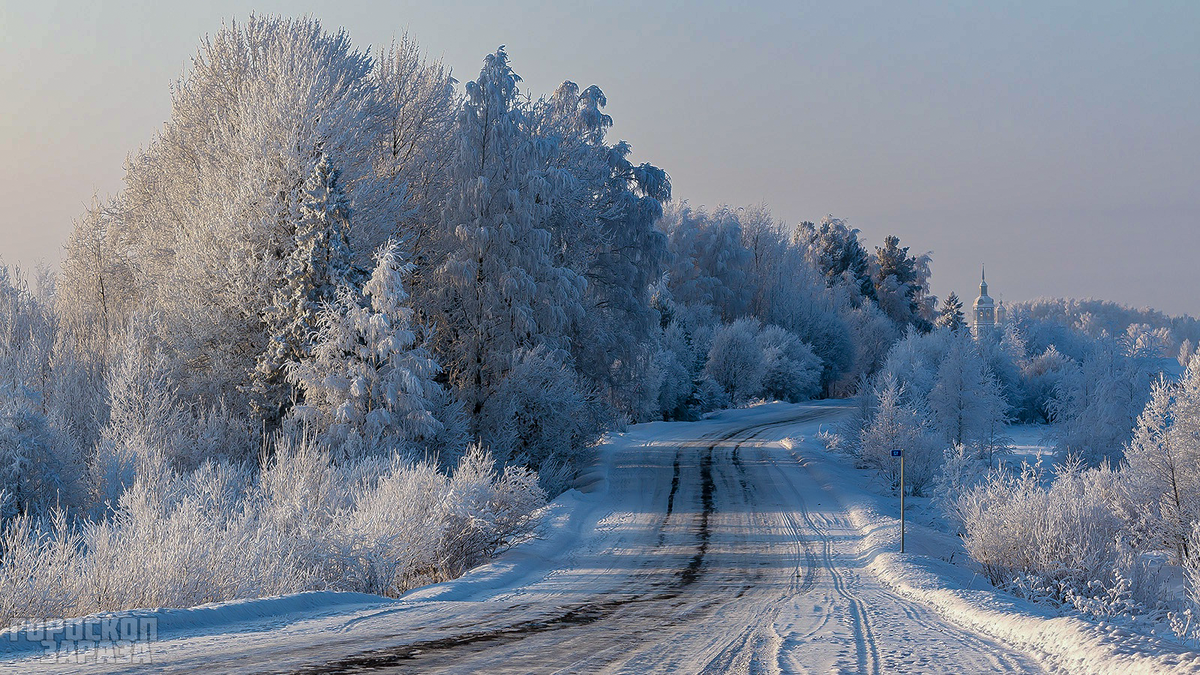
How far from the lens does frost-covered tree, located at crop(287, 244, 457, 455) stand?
22094 millimetres

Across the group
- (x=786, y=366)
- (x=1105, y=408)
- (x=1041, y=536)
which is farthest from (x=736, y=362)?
(x=1041, y=536)

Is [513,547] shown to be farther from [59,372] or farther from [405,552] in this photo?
[59,372]

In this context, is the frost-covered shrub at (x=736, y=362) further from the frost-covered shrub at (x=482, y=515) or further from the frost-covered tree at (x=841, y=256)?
the frost-covered shrub at (x=482, y=515)

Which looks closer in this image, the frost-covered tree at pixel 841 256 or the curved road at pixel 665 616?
the curved road at pixel 665 616

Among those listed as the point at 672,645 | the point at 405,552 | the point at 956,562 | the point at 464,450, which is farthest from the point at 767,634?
the point at 464,450

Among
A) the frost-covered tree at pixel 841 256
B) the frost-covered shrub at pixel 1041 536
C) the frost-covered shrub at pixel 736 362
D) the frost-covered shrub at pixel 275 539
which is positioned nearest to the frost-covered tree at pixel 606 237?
the frost-covered shrub at pixel 275 539

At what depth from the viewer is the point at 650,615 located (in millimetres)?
10531

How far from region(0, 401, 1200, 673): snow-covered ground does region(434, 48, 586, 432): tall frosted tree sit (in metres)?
7.11

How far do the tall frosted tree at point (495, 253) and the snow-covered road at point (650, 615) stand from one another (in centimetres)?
626

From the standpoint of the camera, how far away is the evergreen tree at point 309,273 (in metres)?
24.5

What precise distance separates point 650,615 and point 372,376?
13.8 metres

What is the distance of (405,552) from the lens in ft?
45.1

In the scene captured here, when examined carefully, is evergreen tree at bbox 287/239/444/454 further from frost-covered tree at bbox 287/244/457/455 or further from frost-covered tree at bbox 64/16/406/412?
frost-covered tree at bbox 64/16/406/412

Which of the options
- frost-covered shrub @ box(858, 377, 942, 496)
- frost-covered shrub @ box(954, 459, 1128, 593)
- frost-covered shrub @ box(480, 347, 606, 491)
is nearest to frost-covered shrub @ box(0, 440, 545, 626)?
frost-covered shrub @ box(954, 459, 1128, 593)
